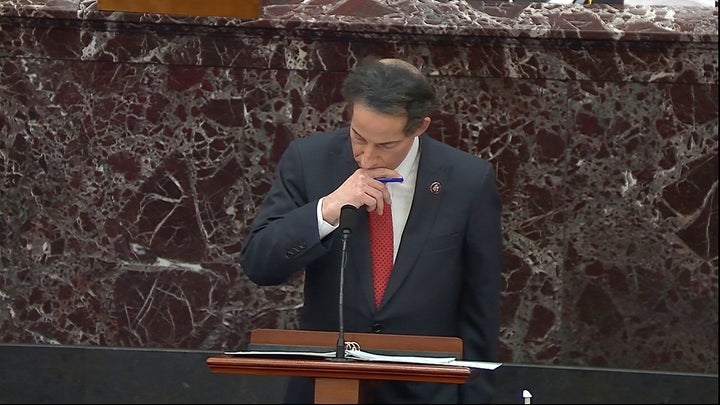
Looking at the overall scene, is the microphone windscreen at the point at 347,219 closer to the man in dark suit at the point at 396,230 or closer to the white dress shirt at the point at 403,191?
the man in dark suit at the point at 396,230

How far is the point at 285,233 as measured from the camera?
12.3 ft

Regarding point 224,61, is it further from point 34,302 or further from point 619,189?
point 619,189

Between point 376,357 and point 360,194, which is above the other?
point 360,194

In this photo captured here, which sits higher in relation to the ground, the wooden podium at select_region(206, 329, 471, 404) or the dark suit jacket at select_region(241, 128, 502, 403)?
the dark suit jacket at select_region(241, 128, 502, 403)

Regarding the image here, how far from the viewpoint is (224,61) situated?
16.6 ft

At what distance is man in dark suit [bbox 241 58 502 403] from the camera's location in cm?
375

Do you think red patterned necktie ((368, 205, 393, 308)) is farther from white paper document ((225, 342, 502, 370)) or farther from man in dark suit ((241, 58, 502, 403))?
white paper document ((225, 342, 502, 370))

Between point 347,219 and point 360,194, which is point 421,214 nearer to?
point 360,194

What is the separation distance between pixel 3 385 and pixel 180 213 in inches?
38.9

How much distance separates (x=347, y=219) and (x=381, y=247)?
0.46 metres

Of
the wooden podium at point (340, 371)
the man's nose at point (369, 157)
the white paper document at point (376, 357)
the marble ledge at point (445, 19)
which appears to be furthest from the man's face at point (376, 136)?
the marble ledge at point (445, 19)

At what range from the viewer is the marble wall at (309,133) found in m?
5.03

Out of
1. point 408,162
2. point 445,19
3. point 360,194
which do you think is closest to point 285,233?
point 360,194

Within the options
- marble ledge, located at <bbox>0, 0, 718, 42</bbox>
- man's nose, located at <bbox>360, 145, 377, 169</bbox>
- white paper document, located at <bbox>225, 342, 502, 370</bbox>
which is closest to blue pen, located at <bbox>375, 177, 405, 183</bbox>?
man's nose, located at <bbox>360, 145, 377, 169</bbox>
